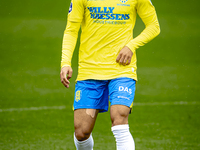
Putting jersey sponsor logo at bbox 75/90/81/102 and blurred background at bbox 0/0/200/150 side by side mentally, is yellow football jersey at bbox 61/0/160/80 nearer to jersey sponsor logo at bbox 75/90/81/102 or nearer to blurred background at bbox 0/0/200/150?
jersey sponsor logo at bbox 75/90/81/102

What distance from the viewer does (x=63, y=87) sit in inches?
465

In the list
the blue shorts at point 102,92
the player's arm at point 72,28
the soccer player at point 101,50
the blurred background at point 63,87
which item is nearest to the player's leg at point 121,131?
the blue shorts at point 102,92

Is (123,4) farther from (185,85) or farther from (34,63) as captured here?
(34,63)

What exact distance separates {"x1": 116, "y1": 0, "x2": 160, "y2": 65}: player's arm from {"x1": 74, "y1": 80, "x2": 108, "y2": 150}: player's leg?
0.32m

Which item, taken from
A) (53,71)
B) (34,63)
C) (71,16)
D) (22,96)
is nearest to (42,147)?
(71,16)

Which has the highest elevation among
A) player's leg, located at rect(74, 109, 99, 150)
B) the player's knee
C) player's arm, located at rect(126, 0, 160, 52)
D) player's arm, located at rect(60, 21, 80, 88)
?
player's arm, located at rect(126, 0, 160, 52)

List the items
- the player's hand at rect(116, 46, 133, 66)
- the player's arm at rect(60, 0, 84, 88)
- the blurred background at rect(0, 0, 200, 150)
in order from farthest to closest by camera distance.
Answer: the blurred background at rect(0, 0, 200, 150)
the player's arm at rect(60, 0, 84, 88)
the player's hand at rect(116, 46, 133, 66)

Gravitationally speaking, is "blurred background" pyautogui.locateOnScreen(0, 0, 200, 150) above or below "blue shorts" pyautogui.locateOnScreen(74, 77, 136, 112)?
below

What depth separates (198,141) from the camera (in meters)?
5.64

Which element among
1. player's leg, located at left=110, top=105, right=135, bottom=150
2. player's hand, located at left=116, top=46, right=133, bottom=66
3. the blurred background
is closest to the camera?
player's leg, located at left=110, top=105, right=135, bottom=150

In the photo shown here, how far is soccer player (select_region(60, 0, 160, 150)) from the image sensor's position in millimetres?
3811

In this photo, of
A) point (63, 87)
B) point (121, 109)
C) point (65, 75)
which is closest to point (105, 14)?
point (65, 75)

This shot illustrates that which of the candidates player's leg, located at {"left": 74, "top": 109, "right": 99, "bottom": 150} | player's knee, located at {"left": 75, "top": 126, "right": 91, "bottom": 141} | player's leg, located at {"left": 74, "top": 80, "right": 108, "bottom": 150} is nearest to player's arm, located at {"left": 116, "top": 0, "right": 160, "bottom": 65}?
player's leg, located at {"left": 74, "top": 80, "right": 108, "bottom": 150}

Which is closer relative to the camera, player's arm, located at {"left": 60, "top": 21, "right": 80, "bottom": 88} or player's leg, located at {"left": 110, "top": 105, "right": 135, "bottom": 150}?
player's leg, located at {"left": 110, "top": 105, "right": 135, "bottom": 150}
